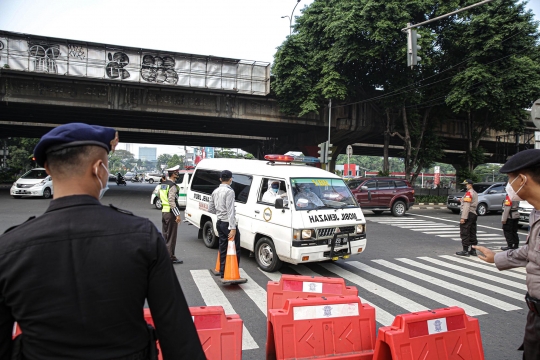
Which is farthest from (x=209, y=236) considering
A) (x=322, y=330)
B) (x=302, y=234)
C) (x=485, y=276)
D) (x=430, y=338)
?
(x=430, y=338)

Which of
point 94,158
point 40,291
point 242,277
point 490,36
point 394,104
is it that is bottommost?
point 242,277

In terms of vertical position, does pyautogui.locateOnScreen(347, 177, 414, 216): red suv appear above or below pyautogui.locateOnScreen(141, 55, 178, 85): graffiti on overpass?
below

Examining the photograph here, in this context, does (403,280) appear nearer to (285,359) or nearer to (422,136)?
(285,359)

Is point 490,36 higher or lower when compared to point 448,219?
higher

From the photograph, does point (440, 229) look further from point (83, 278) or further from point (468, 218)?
point (83, 278)

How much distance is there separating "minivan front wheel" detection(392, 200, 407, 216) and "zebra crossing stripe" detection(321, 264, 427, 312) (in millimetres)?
11697

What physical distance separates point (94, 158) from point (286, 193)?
6.21 m

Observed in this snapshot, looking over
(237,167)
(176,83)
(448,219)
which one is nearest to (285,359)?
(237,167)

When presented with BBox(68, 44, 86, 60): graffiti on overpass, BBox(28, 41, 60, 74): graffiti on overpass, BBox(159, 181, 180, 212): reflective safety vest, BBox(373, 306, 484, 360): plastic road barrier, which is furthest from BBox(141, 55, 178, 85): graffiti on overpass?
BBox(373, 306, 484, 360): plastic road barrier

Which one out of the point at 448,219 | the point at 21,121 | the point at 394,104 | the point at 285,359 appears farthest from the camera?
the point at 21,121

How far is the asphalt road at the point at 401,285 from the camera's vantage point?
518cm

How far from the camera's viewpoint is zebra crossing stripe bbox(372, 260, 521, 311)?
20.3ft

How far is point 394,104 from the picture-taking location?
86.5 ft

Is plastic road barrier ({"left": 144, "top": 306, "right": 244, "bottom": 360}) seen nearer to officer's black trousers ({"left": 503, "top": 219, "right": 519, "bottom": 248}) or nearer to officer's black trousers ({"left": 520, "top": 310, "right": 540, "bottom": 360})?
officer's black trousers ({"left": 520, "top": 310, "right": 540, "bottom": 360})
